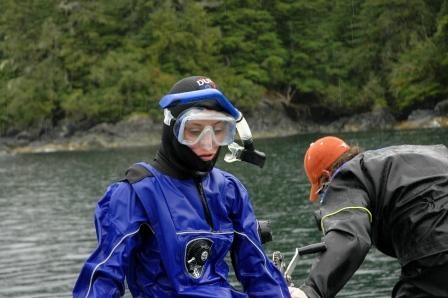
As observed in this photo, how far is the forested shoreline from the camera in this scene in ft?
246

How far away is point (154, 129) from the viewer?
73.1m

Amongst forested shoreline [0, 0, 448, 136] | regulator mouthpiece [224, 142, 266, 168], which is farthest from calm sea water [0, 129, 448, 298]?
forested shoreline [0, 0, 448, 136]

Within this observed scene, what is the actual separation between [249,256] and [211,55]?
76575 millimetres

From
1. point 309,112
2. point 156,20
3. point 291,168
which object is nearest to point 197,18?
point 156,20

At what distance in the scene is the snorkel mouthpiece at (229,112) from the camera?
3.66 meters

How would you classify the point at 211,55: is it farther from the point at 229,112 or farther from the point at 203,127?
the point at 203,127

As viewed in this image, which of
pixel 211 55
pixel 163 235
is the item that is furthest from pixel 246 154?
pixel 211 55

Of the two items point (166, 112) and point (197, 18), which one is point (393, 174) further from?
point (197, 18)

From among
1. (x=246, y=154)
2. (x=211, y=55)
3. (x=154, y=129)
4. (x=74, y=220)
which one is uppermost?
(x=246, y=154)

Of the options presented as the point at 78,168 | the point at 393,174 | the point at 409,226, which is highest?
the point at 393,174

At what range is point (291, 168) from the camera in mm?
38625

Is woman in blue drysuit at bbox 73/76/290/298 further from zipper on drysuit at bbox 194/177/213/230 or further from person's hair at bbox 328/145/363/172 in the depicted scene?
person's hair at bbox 328/145/363/172

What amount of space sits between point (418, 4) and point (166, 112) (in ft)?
238

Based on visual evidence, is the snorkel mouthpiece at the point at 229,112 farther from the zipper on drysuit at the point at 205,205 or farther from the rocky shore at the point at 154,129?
the rocky shore at the point at 154,129
